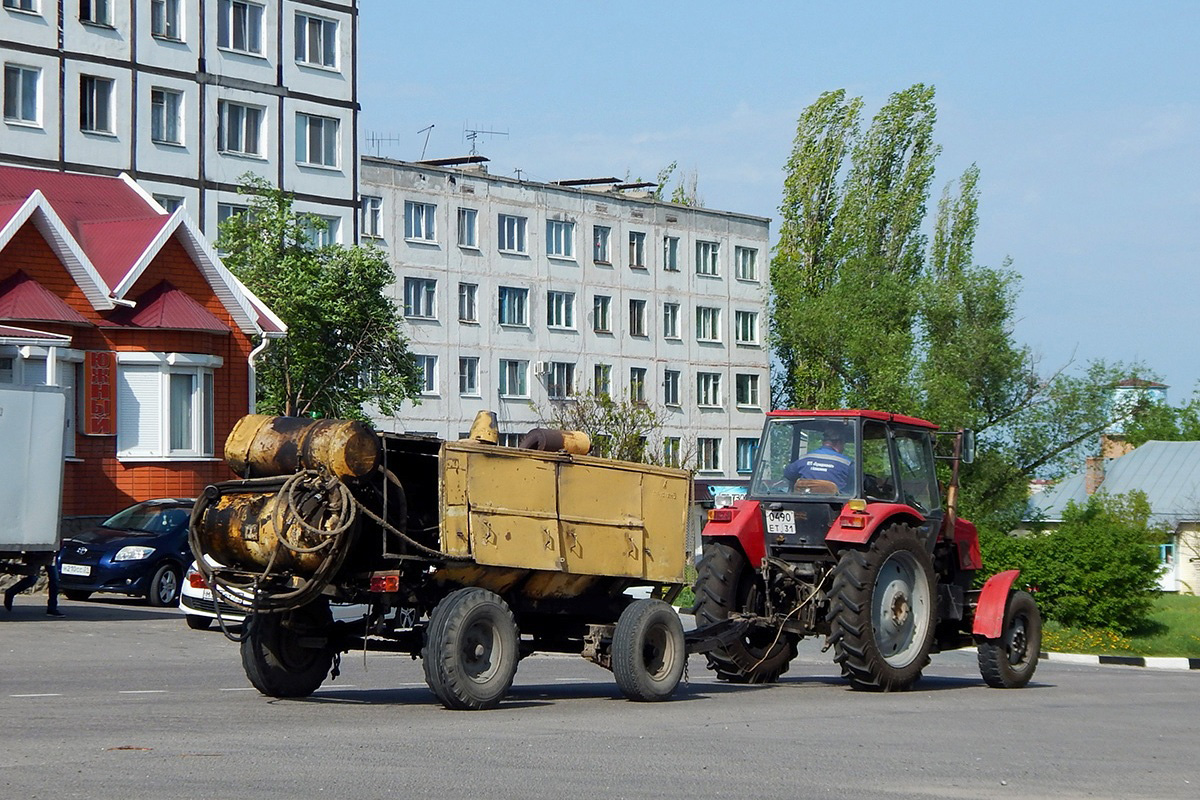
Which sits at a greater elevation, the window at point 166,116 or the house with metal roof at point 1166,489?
the window at point 166,116

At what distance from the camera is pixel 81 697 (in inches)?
571

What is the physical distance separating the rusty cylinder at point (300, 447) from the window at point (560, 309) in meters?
63.3

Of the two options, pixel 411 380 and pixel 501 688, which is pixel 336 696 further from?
pixel 411 380

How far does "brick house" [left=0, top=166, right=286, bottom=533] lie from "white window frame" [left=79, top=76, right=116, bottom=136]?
1797cm

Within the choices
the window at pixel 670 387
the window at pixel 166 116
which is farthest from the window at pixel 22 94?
the window at pixel 670 387

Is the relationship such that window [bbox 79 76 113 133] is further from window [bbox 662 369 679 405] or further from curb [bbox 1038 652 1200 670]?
curb [bbox 1038 652 1200 670]

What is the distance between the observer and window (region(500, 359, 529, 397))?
247ft

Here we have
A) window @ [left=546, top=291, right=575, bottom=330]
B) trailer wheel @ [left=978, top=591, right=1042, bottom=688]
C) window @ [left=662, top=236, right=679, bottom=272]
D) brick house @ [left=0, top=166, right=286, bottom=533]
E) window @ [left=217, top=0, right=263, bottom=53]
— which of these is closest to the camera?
trailer wheel @ [left=978, top=591, right=1042, bottom=688]

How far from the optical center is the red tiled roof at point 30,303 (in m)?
34.1

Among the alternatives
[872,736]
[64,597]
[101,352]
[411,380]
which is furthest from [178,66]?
[872,736]

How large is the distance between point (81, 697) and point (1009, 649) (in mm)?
8871

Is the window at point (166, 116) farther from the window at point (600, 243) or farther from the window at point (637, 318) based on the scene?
the window at point (637, 318)

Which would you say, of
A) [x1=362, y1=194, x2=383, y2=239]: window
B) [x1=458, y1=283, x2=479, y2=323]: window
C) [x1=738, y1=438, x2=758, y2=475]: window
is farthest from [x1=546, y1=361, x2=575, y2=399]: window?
[x1=738, y1=438, x2=758, y2=475]: window

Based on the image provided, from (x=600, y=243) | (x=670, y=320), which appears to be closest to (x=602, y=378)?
(x=600, y=243)
